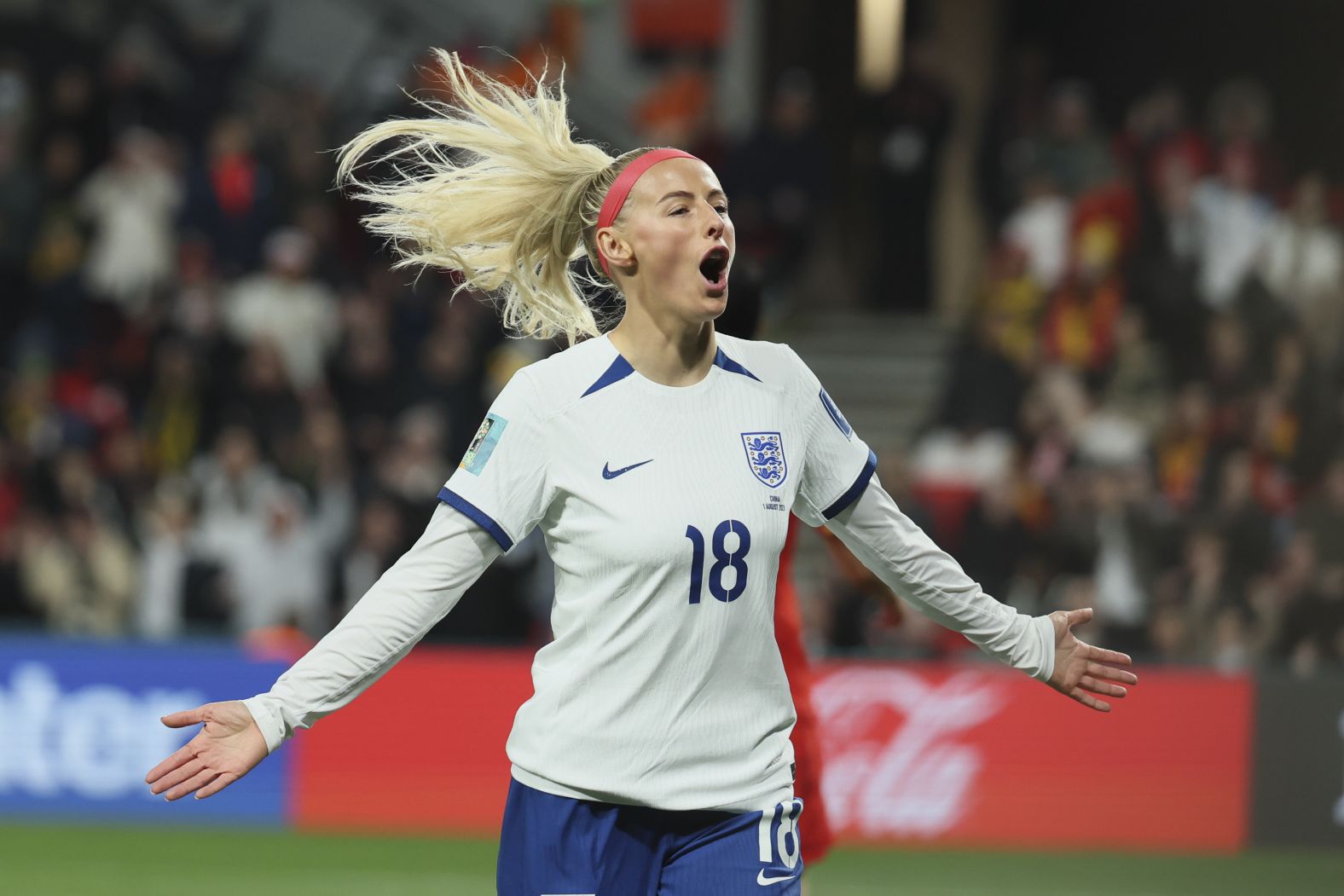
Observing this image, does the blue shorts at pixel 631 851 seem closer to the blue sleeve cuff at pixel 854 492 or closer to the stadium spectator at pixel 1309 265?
the blue sleeve cuff at pixel 854 492

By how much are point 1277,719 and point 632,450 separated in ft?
25.3

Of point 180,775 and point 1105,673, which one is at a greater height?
point 1105,673

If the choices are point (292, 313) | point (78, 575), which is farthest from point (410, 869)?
point (292, 313)

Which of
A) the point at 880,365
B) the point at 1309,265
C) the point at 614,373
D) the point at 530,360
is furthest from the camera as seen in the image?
the point at 880,365

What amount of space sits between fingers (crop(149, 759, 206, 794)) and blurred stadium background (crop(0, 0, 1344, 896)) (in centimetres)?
529

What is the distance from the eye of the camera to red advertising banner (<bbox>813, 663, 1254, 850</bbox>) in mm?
10617

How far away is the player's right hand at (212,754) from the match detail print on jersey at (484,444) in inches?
25.0

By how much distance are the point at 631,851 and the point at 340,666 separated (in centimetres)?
69

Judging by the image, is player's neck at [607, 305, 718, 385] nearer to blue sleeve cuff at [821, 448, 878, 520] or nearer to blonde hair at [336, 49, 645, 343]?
blonde hair at [336, 49, 645, 343]

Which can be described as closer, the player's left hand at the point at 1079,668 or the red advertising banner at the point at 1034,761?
the player's left hand at the point at 1079,668

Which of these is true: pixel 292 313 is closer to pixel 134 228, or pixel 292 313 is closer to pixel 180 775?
pixel 134 228

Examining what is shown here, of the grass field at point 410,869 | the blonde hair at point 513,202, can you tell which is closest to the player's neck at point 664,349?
the blonde hair at point 513,202

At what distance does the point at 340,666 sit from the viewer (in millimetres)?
3734

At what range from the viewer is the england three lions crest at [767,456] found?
3910mm
